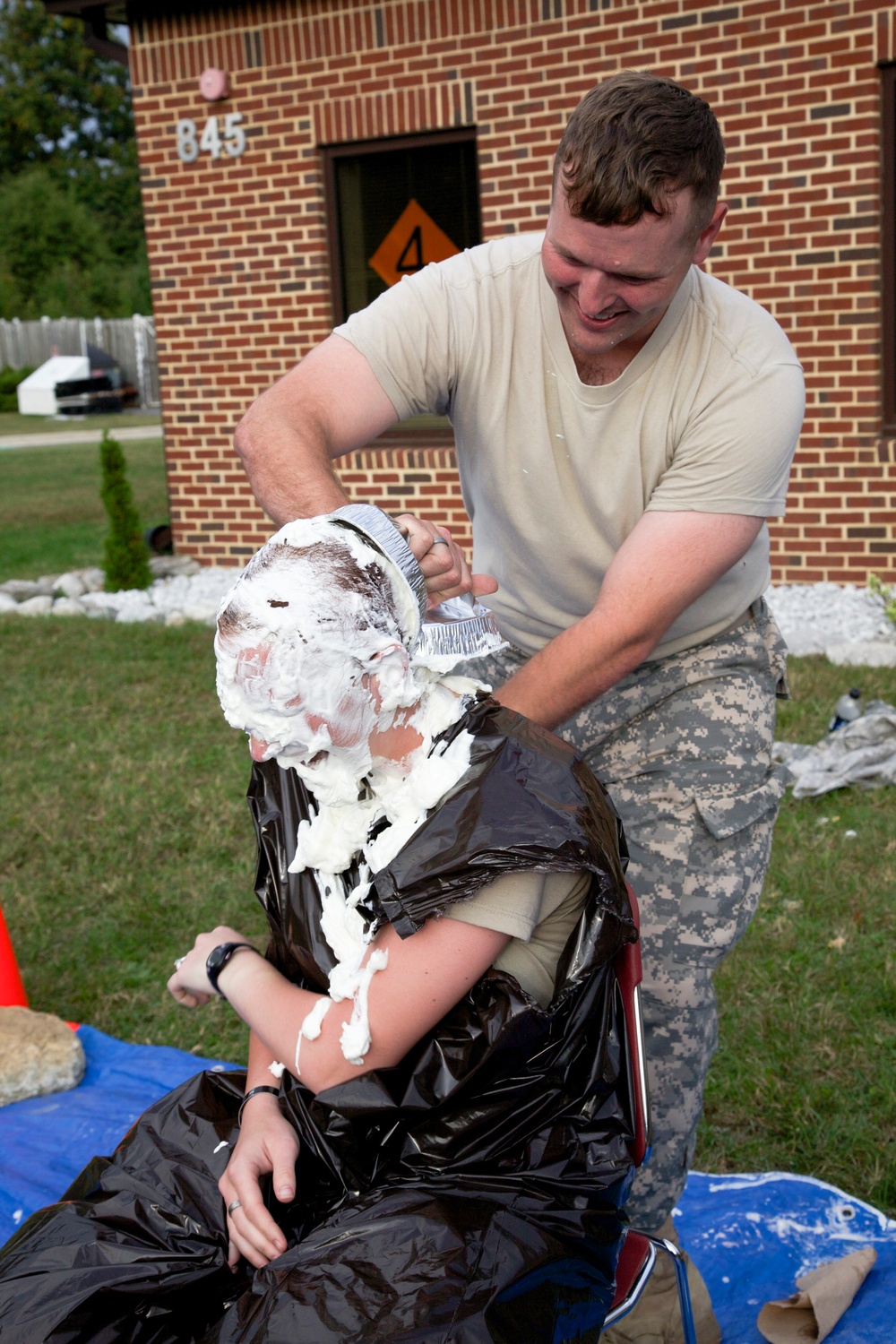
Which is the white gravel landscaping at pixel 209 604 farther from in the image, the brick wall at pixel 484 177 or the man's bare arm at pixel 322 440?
the man's bare arm at pixel 322 440

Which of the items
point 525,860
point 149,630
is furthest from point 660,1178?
point 149,630

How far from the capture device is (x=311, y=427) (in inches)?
89.5

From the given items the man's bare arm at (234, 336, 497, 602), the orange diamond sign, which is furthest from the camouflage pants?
the orange diamond sign

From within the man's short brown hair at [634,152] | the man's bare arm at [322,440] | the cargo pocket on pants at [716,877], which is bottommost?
the cargo pocket on pants at [716,877]

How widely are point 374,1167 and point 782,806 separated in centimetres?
317

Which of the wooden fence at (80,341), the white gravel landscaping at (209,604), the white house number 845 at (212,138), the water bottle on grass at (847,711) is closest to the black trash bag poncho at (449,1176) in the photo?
the water bottle on grass at (847,711)

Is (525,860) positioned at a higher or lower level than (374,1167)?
higher

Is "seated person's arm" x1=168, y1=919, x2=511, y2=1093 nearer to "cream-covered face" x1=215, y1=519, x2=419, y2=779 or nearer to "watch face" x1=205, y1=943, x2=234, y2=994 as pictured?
"watch face" x1=205, y1=943, x2=234, y2=994

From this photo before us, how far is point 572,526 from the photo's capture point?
243 cm

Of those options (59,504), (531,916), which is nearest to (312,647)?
(531,916)

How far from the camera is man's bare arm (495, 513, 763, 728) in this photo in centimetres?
214

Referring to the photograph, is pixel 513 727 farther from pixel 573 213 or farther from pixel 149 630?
pixel 149 630

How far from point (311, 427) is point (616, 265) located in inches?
24.0

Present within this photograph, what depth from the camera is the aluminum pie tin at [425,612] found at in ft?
5.82
